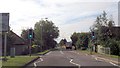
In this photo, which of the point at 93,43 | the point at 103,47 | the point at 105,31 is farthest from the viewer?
the point at 93,43

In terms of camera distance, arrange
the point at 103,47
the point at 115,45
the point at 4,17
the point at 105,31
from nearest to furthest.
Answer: the point at 4,17
the point at 115,45
the point at 103,47
the point at 105,31

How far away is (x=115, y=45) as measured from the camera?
51844 millimetres

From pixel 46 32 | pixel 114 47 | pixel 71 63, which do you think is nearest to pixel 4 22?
pixel 71 63

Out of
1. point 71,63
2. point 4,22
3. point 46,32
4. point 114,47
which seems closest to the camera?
point 71,63

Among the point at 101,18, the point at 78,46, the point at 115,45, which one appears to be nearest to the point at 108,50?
the point at 115,45

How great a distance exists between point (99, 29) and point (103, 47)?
265 inches

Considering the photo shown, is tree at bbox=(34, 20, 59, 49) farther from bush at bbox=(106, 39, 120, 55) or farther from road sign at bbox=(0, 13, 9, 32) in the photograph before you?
road sign at bbox=(0, 13, 9, 32)

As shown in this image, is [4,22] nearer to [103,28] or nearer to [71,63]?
[71,63]

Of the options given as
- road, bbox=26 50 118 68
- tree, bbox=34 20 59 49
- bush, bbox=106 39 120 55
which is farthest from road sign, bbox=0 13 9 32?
tree, bbox=34 20 59 49

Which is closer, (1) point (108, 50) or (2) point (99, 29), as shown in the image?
(1) point (108, 50)

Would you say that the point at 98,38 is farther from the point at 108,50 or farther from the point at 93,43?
the point at 108,50

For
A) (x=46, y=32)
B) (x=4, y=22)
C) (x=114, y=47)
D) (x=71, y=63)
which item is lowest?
(x=71, y=63)

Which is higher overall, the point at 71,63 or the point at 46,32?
the point at 46,32

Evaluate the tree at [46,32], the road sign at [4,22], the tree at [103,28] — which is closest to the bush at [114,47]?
the tree at [103,28]
